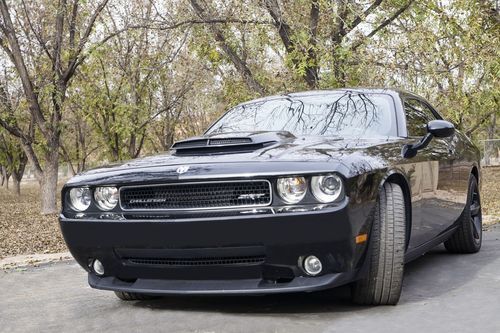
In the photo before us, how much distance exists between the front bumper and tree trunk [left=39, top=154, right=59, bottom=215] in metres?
13.7

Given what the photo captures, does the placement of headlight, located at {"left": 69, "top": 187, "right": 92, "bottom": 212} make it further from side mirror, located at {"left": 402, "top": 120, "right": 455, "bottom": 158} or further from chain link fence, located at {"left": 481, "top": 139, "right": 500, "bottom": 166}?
chain link fence, located at {"left": 481, "top": 139, "right": 500, "bottom": 166}

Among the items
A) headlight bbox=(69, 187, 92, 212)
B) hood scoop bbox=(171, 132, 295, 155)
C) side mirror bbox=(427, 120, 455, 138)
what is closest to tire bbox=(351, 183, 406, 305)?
hood scoop bbox=(171, 132, 295, 155)

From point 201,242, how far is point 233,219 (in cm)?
25

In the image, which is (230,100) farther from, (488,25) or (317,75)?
(488,25)

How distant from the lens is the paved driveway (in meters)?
3.65

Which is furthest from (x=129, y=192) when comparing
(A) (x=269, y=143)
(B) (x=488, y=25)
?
(B) (x=488, y=25)

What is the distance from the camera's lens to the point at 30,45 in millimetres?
19125

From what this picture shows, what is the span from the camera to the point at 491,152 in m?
37.5

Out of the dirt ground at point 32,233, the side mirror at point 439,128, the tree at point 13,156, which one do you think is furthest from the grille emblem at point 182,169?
the tree at point 13,156

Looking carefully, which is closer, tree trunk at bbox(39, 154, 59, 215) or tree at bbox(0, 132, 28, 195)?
tree trunk at bbox(39, 154, 59, 215)

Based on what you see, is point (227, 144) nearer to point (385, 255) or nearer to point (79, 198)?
point (79, 198)

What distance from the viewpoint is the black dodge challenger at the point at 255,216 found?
3.59 meters

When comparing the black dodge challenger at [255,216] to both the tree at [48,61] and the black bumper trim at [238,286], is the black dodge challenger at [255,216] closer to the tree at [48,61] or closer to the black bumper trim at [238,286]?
the black bumper trim at [238,286]

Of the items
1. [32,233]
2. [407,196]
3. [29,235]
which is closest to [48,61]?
[32,233]
